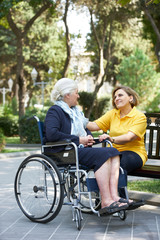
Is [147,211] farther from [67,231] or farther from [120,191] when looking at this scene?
[67,231]

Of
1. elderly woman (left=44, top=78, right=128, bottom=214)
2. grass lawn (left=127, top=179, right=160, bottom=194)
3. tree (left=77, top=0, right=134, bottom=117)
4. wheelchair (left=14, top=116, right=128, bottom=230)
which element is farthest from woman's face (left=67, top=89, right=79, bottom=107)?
tree (left=77, top=0, right=134, bottom=117)

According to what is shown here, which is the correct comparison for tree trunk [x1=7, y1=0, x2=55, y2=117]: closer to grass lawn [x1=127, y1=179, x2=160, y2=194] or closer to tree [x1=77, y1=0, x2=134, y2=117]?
tree [x1=77, y1=0, x2=134, y2=117]

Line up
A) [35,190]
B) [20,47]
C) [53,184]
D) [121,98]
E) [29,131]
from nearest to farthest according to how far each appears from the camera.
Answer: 1. [53,184]
2. [35,190]
3. [121,98]
4. [29,131]
5. [20,47]

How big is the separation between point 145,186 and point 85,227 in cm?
225

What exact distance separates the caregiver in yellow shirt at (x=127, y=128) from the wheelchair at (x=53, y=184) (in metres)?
0.35

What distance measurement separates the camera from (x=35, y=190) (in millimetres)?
4922

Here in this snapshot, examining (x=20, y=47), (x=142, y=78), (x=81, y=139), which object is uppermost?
(x=20, y=47)

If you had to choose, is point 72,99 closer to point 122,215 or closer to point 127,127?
point 127,127

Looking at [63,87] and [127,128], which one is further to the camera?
[127,128]

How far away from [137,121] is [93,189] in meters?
1.18

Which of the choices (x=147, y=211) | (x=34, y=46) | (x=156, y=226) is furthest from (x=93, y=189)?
(x=34, y=46)

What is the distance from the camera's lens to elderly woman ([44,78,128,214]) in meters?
4.40

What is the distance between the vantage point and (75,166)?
15.3 feet

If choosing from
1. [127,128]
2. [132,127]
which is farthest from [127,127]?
[132,127]
